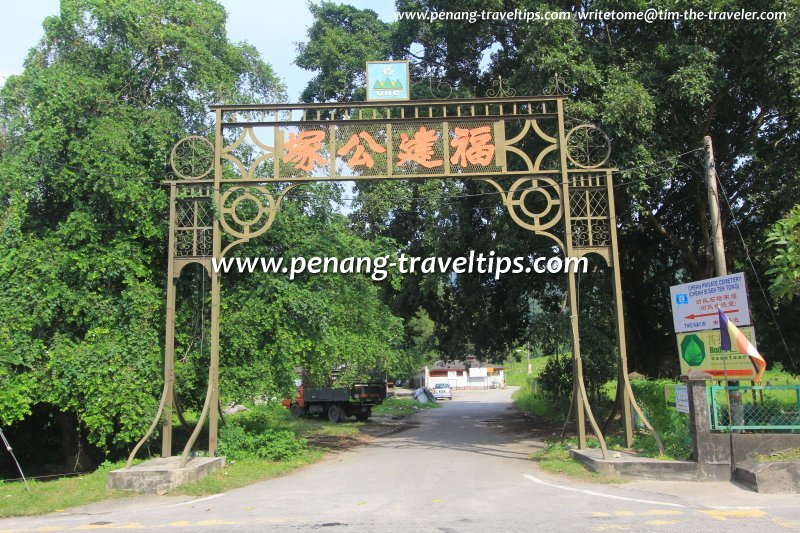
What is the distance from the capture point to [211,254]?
38.3 ft

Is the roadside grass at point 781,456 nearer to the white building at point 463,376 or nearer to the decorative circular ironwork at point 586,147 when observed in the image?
the decorative circular ironwork at point 586,147

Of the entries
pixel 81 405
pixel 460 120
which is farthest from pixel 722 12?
pixel 81 405

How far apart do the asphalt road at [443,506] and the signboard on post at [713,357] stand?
188 centimetres

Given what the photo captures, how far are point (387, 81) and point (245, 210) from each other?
13.2 feet

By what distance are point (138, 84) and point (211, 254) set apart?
4.99 m

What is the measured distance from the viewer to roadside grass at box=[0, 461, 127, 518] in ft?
26.6

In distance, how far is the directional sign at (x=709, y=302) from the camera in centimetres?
955

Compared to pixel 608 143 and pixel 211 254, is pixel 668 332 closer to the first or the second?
pixel 608 143

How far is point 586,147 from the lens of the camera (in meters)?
11.8

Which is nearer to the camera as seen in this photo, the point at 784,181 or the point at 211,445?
the point at 211,445

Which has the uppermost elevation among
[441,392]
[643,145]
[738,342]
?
[643,145]

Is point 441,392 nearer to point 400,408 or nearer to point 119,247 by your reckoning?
point 400,408

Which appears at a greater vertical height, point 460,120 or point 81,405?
point 460,120

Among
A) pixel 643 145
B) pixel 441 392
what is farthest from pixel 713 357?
pixel 441 392
